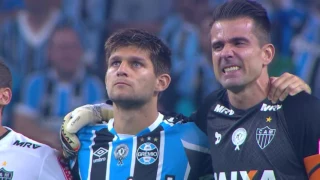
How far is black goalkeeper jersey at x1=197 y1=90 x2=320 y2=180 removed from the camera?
3773 millimetres

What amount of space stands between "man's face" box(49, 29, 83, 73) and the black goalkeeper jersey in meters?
4.69

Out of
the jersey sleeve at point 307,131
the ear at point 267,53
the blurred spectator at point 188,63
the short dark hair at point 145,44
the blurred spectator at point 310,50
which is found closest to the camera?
the jersey sleeve at point 307,131

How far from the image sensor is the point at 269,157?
3.88 m

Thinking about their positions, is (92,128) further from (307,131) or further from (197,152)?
(307,131)

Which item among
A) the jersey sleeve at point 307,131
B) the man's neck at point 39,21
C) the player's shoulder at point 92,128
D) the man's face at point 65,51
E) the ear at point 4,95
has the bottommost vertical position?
the jersey sleeve at point 307,131

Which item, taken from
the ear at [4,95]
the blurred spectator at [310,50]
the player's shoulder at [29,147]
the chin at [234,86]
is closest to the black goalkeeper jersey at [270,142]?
the chin at [234,86]

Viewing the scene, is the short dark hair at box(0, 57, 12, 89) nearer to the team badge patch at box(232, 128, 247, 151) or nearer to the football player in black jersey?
the football player in black jersey

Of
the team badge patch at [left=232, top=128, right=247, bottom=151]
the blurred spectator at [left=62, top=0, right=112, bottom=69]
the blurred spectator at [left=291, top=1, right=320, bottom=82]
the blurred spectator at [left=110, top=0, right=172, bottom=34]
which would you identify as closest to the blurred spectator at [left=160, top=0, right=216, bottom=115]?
the blurred spectator at [left=110, top=0, right=172, bottom=34]

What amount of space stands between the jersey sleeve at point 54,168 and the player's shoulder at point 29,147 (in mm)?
31

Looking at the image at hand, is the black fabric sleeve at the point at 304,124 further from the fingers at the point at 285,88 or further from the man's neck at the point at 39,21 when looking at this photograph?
the man's neck at the point at 39,21

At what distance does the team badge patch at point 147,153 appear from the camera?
4.36m

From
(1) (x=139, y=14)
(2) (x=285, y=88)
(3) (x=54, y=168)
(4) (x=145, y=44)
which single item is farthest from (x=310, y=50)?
(3) (x=54, y=168)

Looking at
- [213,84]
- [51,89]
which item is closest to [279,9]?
[213,84]

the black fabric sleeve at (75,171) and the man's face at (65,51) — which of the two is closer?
the black fabric sleeve at (75,171)
